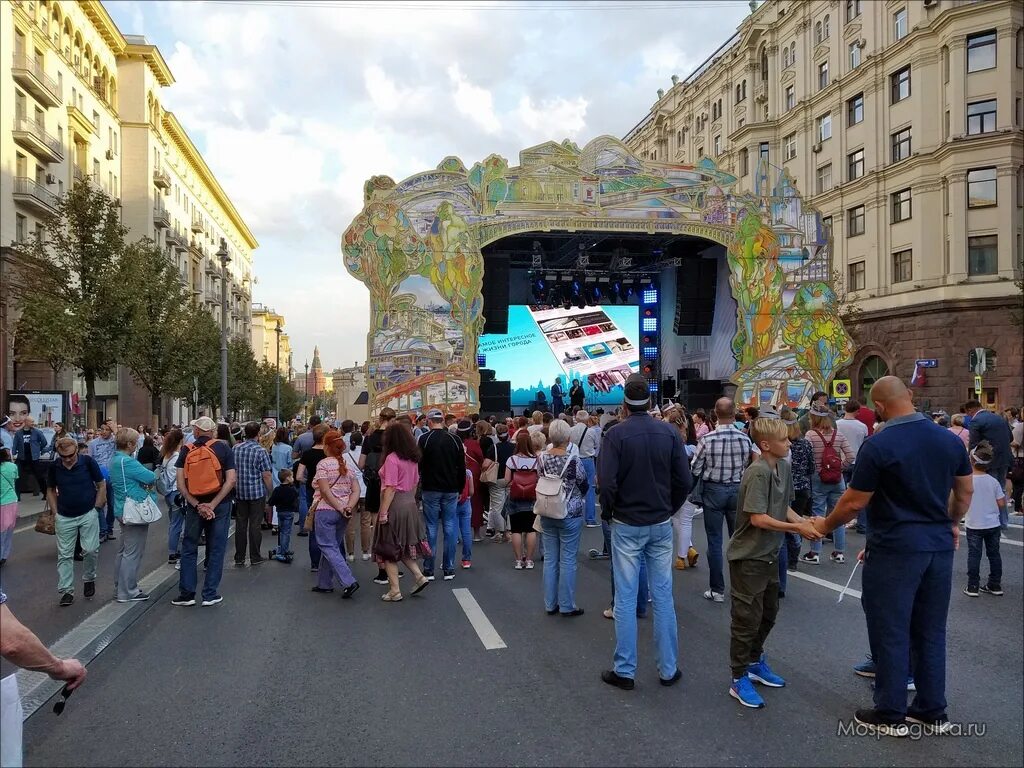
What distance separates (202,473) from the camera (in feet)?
24.1

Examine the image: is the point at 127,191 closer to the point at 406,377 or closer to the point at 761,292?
the point at 406,377

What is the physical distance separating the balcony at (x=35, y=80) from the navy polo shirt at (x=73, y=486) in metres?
29.6

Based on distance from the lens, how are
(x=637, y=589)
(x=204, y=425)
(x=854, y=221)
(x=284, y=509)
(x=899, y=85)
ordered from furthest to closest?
(x=854, y=221) → (x=899, y=85) → (x=284, y=509) → (x=204, y=425) → (x=637, y=589)

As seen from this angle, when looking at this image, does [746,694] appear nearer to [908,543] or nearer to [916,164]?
[908,543]

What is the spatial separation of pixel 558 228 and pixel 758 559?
740 inches

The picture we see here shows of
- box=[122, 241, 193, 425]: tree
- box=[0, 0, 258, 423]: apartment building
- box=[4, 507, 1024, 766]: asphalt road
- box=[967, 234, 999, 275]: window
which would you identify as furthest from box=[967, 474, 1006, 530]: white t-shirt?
box=[967, 234, 999, 275]: window

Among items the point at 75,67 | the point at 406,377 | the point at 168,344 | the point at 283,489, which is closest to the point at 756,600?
the point at 283,489

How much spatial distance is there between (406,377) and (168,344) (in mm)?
12088

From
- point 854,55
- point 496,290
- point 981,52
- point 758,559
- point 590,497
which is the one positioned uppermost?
point 854,55

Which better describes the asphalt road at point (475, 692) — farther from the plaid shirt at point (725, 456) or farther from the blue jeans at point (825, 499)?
Result: the blue jeans at point (825, 499)

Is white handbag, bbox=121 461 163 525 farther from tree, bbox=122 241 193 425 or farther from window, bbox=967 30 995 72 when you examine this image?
window, bbox=967 30 995 72

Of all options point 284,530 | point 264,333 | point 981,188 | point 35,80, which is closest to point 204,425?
point 284,530

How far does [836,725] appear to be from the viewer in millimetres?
4277

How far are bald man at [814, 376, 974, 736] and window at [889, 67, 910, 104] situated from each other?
115 feet
